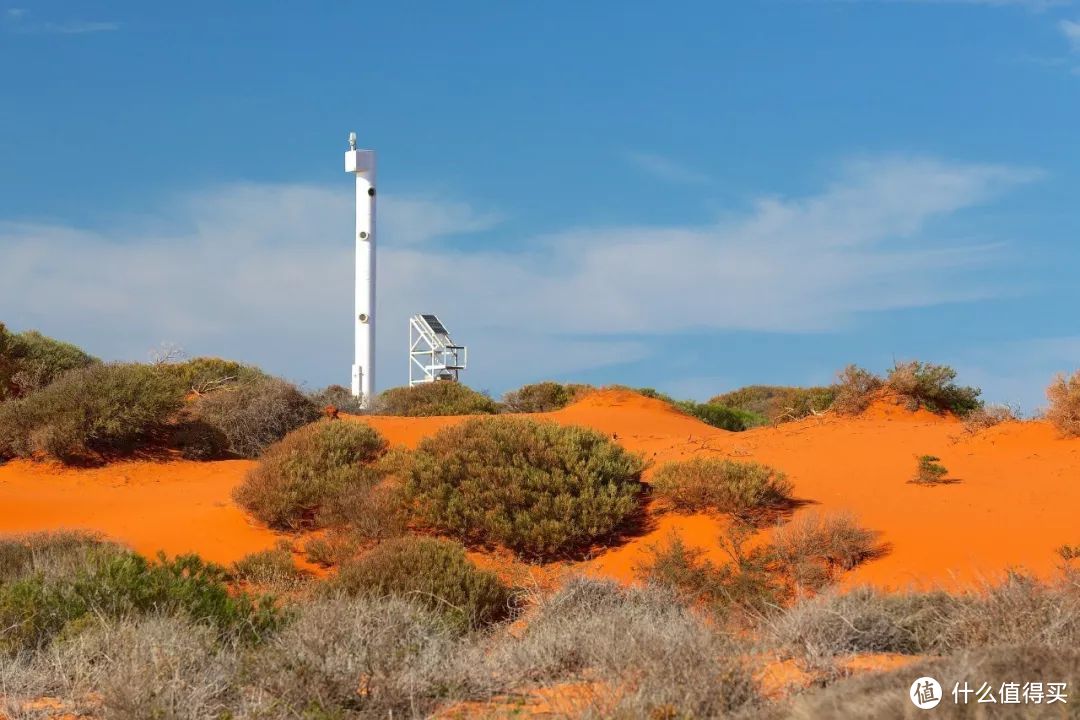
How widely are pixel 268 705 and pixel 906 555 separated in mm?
8949

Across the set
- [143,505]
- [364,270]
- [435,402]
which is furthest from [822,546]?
[364,270]

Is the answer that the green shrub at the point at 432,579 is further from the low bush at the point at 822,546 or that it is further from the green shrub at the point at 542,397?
the green shrub at the point at 542,397

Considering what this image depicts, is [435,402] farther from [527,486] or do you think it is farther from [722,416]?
[527,486]

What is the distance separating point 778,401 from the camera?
31906 millimetres

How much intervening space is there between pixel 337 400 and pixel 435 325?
1512 centimetres

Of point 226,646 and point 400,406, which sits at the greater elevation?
point 400,406

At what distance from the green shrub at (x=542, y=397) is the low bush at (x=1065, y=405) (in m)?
17.4

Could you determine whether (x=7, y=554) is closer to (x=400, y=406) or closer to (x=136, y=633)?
(x=136, y=633)

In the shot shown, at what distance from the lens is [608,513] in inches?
556

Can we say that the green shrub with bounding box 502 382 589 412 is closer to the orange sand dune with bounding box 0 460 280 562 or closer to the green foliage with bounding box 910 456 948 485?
the orange sand dune with bounding box 0 460 280 562

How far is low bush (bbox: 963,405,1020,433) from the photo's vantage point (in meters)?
18.5

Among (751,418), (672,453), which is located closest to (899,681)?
(672,453)

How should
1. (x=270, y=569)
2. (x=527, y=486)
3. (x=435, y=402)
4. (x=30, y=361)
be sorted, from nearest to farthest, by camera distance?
(x=270, y=569)
(x=527, y=486)
(x=30, y=361)
(x=435, y=402)

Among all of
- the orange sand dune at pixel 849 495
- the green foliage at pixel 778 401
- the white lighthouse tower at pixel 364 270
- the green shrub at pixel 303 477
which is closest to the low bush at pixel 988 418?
the orange sand dune at pixel 849 495
